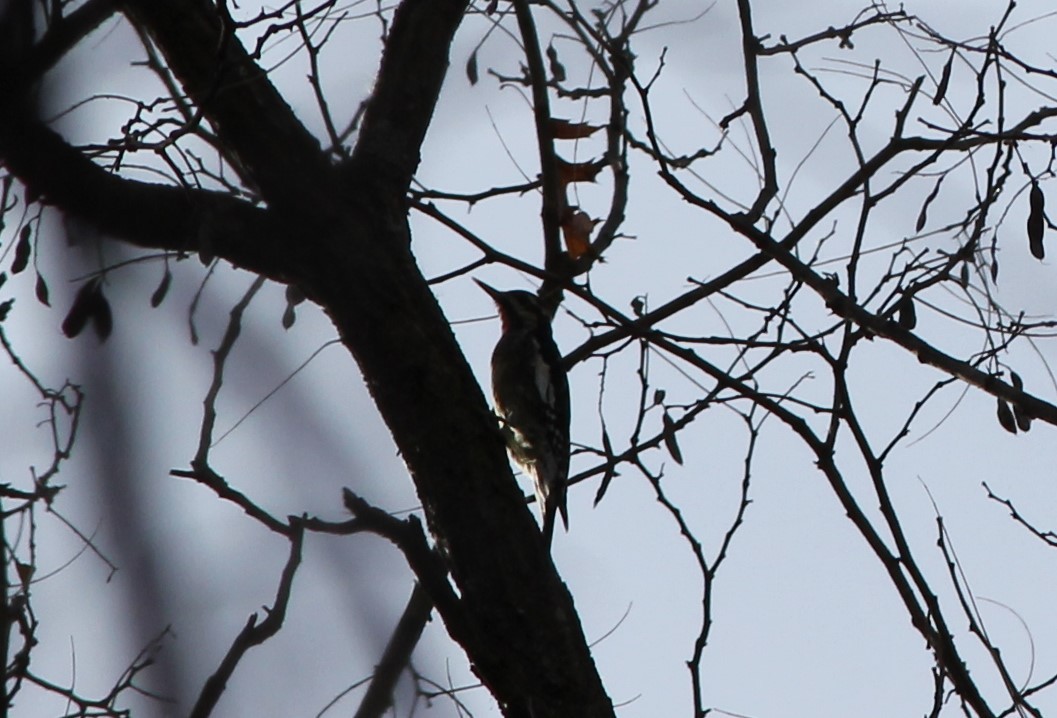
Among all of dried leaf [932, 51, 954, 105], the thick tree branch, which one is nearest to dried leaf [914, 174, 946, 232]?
dried leaf [932, 51, 954, 105]

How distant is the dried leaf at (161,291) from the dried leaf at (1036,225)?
11.1 ft

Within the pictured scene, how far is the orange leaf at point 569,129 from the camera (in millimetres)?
4562

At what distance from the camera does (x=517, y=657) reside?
9.87ft

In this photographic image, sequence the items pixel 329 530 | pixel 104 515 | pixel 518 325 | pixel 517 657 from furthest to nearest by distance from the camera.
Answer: pixel 518 325 < pixel 517 657 < pixel 329 530 < pixel 104 515

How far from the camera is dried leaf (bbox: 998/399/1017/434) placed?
12.5ft

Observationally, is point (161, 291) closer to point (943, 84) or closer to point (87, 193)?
point (87, 193)

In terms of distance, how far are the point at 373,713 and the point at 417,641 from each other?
0.11 meters

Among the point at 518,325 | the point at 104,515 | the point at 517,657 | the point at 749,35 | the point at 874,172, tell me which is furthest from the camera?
the point at 518,325

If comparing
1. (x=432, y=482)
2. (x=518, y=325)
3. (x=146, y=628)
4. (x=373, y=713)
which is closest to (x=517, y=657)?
(x=432, y=482)

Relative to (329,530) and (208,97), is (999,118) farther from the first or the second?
(329,530)

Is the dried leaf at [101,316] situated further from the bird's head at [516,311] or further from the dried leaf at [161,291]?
the bird's head at [516,311]

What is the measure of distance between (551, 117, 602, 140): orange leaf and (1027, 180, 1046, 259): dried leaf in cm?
142

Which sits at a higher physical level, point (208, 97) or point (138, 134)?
point (138, 134)

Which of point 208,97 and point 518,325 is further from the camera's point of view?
point 518,325
